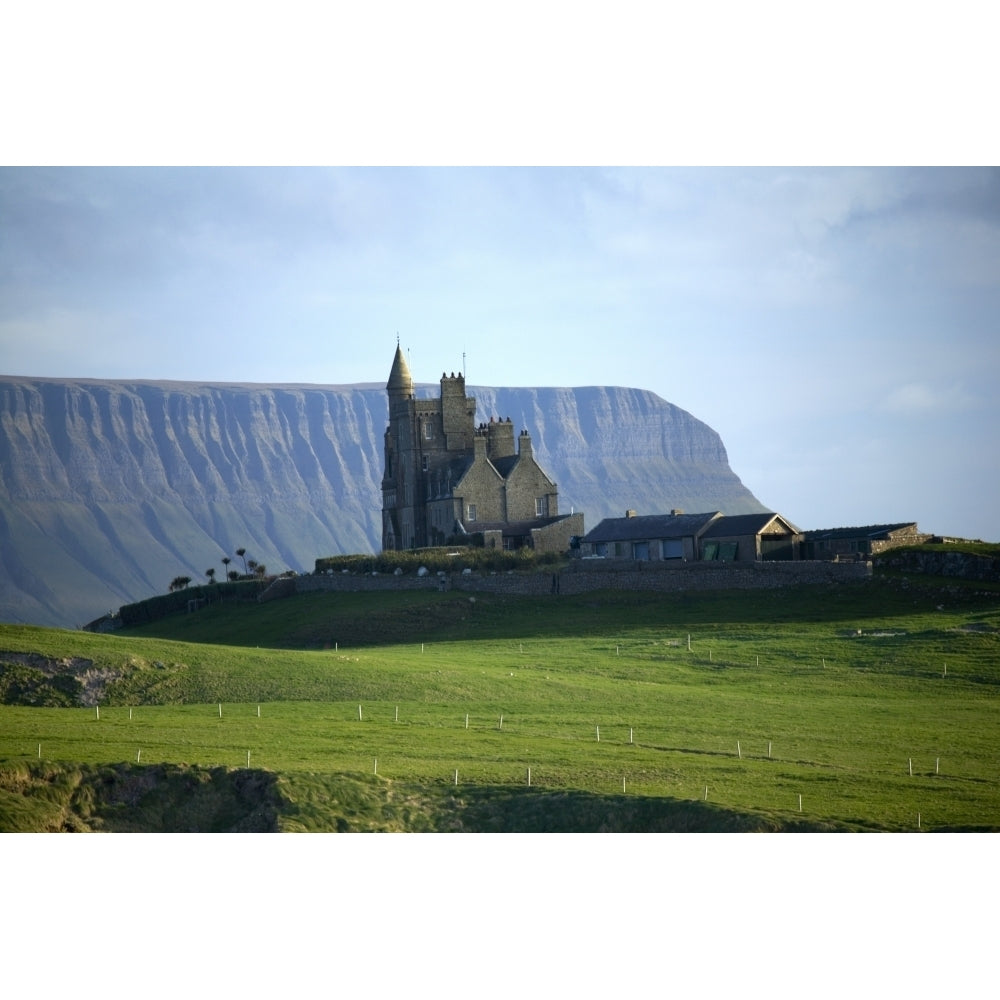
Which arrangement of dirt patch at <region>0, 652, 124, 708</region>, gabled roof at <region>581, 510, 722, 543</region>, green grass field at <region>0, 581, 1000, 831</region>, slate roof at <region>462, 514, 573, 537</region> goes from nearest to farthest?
green grass field at <region>0, 581, 1000, 831</region>, dirt patch at <region>0, 652, 124, 708</region>, gabled roof at <region>581, 510, 722, 543</region>, slate roof at <region>462, 514, 573, 537</region>

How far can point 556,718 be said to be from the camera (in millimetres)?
54031

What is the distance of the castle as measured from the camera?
101000 mm

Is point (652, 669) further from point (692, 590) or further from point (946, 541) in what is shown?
point (946, 541)

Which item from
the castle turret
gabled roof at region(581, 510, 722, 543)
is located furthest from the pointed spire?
gabled roof at region(581, 510, 722, 543)

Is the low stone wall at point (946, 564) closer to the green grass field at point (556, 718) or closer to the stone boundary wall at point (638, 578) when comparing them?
the green grass field at point (556, 718)

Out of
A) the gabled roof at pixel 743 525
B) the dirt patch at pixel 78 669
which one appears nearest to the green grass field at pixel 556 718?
the dirt patch at pixel 78 669

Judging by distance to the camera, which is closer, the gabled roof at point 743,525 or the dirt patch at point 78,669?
the dirt patch at point 78,669

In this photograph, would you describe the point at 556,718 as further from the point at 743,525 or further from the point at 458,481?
the point at 458,481

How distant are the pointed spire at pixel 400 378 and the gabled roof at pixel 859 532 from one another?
1453 inches

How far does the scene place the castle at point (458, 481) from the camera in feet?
331

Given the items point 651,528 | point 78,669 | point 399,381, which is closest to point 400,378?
point 399,381

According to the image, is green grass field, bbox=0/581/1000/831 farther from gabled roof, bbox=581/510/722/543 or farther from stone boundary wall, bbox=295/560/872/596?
gabled roof, bbox=581/510/722/543

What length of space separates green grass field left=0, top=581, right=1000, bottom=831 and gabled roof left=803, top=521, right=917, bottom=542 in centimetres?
869

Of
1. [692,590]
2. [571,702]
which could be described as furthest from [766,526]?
[571,702]
